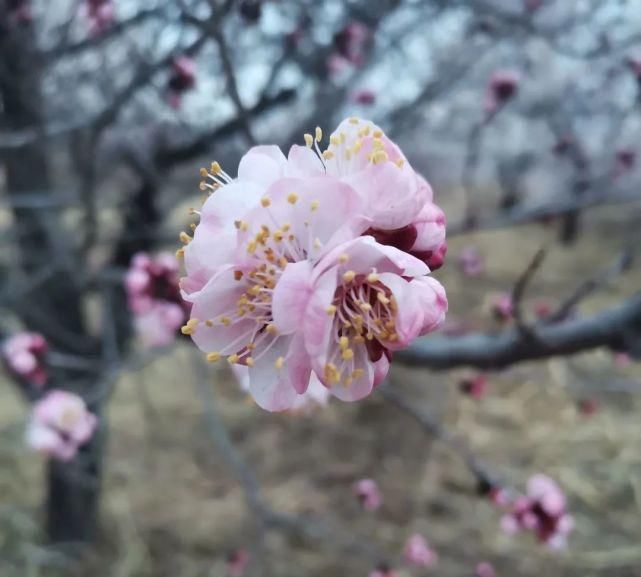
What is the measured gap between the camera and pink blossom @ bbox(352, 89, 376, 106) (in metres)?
1.62

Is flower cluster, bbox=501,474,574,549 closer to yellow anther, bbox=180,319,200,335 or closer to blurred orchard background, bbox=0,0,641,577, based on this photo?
blurred orchard background, bbox=0,0,641,577

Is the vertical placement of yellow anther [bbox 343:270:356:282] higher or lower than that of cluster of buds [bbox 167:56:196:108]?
higher

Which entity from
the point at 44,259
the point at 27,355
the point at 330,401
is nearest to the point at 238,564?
the point at 330,401

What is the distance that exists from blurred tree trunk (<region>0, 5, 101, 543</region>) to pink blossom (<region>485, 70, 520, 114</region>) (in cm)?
116

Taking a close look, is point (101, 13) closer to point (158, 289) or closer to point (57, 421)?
point (158, 289)

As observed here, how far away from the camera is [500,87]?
6.05 feet

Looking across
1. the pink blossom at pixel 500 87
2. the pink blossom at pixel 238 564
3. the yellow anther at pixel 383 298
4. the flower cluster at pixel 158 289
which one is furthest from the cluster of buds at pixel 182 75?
the pink blossom at pixel 238 564

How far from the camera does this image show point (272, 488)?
280 centimetres

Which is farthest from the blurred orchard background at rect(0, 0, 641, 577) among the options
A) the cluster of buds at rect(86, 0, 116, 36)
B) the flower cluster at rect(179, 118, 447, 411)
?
the flower cluster at rect(179, 118, 447, 411)

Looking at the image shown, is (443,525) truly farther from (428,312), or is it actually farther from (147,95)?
(428,312)

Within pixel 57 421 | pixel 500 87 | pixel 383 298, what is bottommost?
pixel 57 421

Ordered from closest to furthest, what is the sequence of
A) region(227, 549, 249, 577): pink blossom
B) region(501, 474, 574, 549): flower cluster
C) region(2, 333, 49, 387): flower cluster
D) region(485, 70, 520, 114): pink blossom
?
region(501, 474, 574, 549): flower cluster → region(2, 333, 49, 387): flower cluster → region(485, 70, 520, 114): pink blossom → region(227, 549, 249, 577): pink blossom

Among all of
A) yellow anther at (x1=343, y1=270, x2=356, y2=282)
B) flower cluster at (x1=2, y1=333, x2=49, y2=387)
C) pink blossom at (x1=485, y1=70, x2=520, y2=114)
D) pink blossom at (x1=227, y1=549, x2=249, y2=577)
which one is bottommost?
pink blossom at (x1=227, y1=549, x2=249, y2=577)

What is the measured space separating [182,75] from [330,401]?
148 cm
